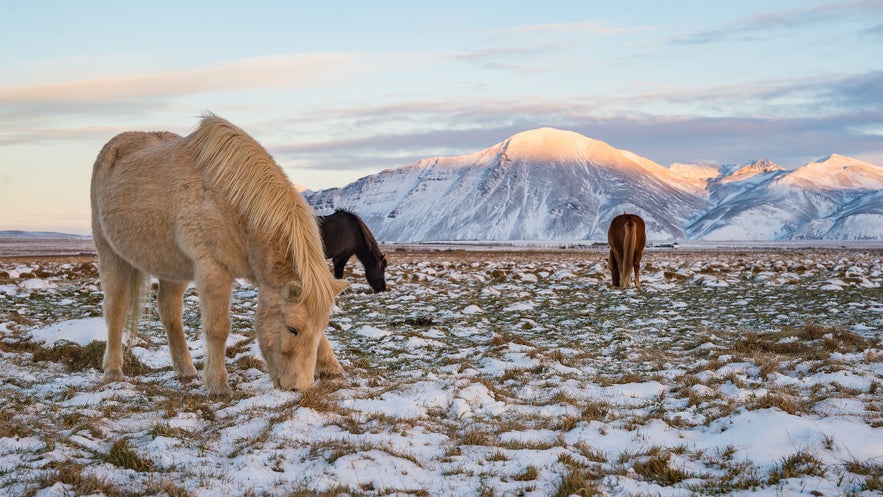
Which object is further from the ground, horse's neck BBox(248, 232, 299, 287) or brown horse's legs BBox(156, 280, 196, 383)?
horse's neck BBox(248, 232, 299, 287)

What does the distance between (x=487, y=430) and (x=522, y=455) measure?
2.45 ft

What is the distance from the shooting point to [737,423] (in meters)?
5.62

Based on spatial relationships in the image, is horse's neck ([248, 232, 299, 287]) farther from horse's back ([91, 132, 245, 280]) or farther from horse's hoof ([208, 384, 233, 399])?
horse's hoof ([208, 384, 233, 399])

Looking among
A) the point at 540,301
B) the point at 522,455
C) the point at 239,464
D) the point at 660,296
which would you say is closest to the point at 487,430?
the point at 522,455

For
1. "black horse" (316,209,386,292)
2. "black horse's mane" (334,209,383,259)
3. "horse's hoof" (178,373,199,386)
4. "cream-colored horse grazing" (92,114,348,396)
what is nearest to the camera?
"cream-colored horse grazing" (92,114,348,396)

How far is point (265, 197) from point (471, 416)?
3.00 metres

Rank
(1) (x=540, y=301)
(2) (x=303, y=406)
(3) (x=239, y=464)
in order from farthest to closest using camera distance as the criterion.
→ (1) (x=540, y=301), (2) (x=303, y=406), (3) (x=239, y=464)

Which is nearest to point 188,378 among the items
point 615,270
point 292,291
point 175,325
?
point 175,325

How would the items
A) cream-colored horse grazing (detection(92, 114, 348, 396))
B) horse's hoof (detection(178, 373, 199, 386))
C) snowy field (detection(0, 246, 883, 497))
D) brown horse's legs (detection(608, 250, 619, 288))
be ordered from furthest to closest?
brown horse's legs (detection(608, 250, 619, 288)) < horse's hoof (detection(178, 373, 199, 386)) < cream-colored horse grazing (detection(92, 114, 348, 396)) < snowy field (detection(0, 246, 883, 497))

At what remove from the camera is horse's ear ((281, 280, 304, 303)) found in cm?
657

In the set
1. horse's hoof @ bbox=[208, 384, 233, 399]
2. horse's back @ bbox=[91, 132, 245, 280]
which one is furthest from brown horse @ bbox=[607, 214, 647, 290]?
horse's hoof @ bbox=[208, 384, 233, 399]

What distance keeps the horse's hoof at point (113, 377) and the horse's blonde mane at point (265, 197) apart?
2.54m

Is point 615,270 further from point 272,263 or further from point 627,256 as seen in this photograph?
point 272,263

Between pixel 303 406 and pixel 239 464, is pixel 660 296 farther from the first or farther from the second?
pixel 239 464
